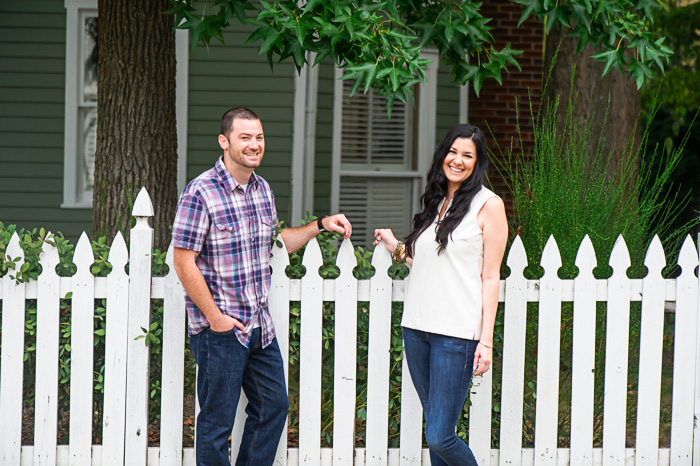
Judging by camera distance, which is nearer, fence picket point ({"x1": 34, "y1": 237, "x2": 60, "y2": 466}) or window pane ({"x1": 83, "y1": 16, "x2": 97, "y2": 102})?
fence picket point ({"x1": 34, "y1": 237, "x2": 60, "y2": 466})

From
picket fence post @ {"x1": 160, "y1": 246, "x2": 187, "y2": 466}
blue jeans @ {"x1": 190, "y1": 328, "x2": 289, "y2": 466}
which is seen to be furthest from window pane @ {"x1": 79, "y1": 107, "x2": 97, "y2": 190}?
blue jeans @ {"x1": 190, "y1": 328, "x2": 289, "y2": 466}

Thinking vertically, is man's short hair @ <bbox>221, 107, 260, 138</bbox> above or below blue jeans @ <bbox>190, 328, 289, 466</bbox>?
above

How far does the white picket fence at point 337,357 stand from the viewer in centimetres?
388

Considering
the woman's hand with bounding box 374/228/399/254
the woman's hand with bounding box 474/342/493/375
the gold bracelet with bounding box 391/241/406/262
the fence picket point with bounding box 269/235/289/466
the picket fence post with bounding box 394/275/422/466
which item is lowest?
the picket fence post with bounding box 394/275/422/466

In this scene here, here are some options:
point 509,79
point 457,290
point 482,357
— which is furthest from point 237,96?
point 482,357

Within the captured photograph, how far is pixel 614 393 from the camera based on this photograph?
402 centimetres

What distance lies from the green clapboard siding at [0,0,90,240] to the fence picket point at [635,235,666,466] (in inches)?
240

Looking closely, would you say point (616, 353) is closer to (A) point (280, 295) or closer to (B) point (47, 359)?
→ (A) point (280, 295)

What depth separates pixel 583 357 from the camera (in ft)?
13.0

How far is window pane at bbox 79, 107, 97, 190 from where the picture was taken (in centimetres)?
841

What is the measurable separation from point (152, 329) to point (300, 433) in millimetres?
895

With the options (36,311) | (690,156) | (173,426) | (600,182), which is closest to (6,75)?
(36,311)

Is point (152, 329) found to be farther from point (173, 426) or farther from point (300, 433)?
point (300, 433)

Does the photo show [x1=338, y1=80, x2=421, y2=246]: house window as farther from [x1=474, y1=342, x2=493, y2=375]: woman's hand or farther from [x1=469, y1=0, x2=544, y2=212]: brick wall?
[x1=474, y1=342, x2=493, y2=375]: woman's hand
